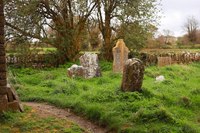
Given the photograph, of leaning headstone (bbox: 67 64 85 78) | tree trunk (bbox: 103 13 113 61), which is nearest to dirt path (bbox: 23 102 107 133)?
leaning headstone (bbox: 67 64 85 78)

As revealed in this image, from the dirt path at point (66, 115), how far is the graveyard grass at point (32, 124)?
0.43 metres

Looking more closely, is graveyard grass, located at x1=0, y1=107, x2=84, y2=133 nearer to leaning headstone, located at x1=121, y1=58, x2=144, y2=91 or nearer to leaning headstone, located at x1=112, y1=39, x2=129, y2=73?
leaning headstone, located at x1=121, y1=58, x2=144, y2=91

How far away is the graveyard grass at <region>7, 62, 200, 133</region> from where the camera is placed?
9.79m

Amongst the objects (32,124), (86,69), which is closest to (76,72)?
(86,69)

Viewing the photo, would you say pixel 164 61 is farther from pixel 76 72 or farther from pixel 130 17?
pixel 76 72

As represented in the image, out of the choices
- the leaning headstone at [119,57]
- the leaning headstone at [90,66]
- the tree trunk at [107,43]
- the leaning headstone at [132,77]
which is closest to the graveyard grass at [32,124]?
the leaning headstone at [132,77]

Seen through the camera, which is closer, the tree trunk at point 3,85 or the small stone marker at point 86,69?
the tree trunk at point 3,85

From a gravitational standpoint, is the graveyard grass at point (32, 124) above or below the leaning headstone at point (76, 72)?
below

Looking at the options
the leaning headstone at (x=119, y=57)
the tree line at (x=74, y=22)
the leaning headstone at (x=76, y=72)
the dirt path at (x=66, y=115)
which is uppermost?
the tree line at (x=74, y=22)

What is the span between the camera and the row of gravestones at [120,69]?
41.1 feet

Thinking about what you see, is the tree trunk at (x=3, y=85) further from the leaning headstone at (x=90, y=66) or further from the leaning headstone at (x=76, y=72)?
the leaning headstone at (x=90, y=66)

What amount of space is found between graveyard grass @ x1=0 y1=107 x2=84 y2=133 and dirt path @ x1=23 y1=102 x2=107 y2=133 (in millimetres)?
428

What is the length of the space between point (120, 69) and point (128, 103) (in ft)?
28.7

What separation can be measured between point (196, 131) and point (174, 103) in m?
2.74
